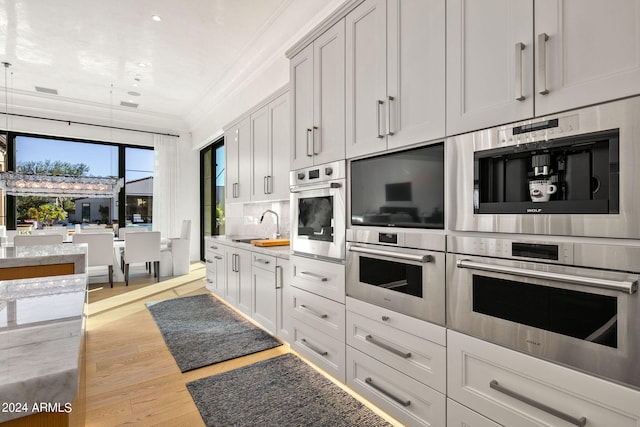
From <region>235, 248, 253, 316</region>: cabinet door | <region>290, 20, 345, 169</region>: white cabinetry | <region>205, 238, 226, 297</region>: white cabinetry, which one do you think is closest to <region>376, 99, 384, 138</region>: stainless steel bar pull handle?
<region>290, 20, 345, 169</region>: white cabinetry

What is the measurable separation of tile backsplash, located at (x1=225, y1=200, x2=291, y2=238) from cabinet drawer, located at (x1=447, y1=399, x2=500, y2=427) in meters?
2.68

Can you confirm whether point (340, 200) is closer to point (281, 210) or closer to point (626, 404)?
point (626, 404)

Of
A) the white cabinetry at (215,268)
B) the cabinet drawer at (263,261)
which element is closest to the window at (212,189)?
the white cabinetry at (215,268)

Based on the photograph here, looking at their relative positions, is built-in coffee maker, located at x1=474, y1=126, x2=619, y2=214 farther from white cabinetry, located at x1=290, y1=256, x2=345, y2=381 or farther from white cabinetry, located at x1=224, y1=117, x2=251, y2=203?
white cabinetry, located at x1=224, y1=117, x2=251, y2=203

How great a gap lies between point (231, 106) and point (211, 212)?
2541mm

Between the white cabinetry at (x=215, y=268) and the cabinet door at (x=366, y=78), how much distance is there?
267cm

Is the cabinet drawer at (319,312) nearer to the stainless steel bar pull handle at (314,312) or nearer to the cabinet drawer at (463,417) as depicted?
the stainless steel bar pull handle at (314,312)

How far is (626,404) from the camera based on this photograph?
1.00 meters

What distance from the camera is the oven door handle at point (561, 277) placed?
987 millimetres

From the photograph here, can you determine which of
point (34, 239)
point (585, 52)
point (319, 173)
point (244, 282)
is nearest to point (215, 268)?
point (244, 282)

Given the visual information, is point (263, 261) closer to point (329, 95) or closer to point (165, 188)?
point (329, 95)

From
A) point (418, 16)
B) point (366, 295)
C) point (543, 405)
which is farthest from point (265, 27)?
point (543, 405)

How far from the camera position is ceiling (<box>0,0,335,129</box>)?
3344 millimetres

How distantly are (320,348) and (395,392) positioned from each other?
0.69 meters
